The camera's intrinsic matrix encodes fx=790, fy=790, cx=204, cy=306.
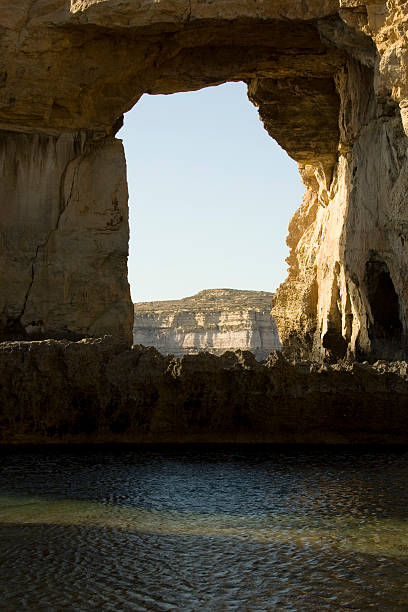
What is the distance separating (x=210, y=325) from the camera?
4084cm

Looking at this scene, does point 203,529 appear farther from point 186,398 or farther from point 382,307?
point 382,307

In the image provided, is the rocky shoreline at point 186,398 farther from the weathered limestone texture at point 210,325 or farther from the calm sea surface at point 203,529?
the weathered limestone texture at point 210,325

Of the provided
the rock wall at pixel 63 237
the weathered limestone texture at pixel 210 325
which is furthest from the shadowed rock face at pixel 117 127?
the weathered limestone texture at pixel 210 325

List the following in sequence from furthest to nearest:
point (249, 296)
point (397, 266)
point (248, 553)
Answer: point (249, 296)
point (397, 266)
point (248, 553)

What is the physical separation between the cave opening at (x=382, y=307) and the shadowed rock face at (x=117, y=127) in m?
0.02

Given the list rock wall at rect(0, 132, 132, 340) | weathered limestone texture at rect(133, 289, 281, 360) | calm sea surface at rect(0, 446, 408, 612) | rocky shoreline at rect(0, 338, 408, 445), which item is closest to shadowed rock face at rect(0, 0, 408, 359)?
rock wall at rect(0, 132, 132, 340)

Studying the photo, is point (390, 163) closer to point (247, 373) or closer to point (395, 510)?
point (247, 373)

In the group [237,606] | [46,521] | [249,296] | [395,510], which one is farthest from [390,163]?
[249,296]

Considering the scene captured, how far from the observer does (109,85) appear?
36.6ft

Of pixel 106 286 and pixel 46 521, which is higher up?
pixel 106 286

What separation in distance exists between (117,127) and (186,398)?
212 inches

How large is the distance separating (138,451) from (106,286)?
12.6 feet

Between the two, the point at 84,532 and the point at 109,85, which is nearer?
the point at 84,532

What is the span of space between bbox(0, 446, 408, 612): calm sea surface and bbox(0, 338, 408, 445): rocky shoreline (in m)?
0.40
